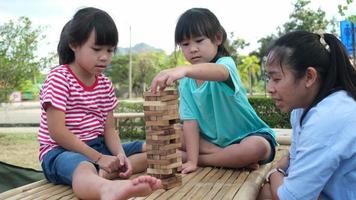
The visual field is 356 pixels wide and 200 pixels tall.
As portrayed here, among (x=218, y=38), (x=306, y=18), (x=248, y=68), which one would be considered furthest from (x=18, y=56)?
(x=248, y=68)

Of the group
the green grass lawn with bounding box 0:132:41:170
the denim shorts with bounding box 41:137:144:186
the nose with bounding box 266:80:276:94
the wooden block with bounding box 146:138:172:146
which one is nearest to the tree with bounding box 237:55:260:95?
the green grass lawn with bounding box 0:132:41:170

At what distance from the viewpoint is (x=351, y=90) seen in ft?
4.54

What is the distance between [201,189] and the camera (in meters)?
1.75

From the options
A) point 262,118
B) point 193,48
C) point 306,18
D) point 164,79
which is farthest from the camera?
point 306,18

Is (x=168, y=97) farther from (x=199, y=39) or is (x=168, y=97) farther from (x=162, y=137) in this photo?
(x=199, y=39)

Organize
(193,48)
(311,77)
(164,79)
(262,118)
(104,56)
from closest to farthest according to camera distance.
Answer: (311,77) → (164,79) → (104,56) → (193,48) → (262,118)

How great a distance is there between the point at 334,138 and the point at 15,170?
7.16 ft

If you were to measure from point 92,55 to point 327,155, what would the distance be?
41.1 inches

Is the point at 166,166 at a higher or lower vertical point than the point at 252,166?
higher

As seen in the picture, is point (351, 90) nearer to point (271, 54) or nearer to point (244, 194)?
point (271, 54)

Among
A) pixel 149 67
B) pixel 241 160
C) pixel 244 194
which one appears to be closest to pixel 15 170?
pixel 241 160

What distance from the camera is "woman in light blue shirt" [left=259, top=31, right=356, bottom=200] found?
1.27 meters

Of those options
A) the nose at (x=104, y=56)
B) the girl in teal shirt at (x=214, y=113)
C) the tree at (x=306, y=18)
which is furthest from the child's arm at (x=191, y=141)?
the tree at (x=306, y=18)

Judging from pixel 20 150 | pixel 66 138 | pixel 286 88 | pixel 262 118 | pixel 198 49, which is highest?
pixel 198 49
